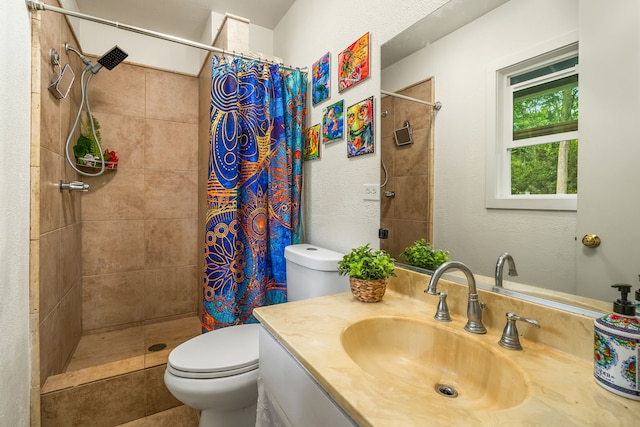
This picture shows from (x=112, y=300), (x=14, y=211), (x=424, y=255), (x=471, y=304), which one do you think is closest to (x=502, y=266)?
(x=471, y=304)

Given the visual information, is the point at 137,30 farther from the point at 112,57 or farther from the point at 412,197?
the point at 412,197

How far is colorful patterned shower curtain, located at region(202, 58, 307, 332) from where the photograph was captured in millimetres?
1551

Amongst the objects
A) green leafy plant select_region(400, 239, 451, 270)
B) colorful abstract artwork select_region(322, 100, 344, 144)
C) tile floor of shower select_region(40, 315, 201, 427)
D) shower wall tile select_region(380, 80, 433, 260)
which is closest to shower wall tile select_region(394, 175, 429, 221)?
shower wall tile select_region(380, 80, 433, 260)

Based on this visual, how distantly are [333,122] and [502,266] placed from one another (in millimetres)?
1050

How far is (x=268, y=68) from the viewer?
1.68 metres

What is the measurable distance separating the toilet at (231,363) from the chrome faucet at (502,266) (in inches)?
25.2

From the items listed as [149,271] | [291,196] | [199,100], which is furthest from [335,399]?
[199,100]

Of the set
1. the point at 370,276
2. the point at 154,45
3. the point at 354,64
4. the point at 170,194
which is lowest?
the point at 370,276

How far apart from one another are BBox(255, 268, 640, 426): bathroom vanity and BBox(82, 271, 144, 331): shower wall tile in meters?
2.03

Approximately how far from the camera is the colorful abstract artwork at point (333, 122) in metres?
1.48

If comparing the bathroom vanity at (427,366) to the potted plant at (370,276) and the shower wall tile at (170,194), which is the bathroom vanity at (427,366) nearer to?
the potted plant at (370,276)

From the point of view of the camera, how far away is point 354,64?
1.38m

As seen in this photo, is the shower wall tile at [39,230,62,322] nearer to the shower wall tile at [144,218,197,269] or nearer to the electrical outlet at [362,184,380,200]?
the shower wall tile at [144,218,197,269]

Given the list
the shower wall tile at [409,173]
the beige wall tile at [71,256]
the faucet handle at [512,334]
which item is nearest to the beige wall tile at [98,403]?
the beige wall tile at [71,256]
